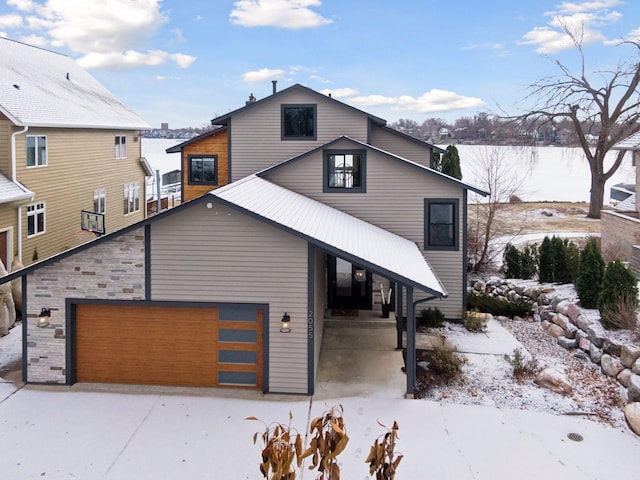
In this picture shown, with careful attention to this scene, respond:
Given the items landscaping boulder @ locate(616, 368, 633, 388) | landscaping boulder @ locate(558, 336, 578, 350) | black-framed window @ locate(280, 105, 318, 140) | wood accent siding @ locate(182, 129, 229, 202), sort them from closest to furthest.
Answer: landscaping boulder @ locate(616, 368, 633, 388)
landscaping boulder @ locate(558, 336, 578, 350)
black-framed window @ locate(280, 105, 318, 140)
wood accent siding @ locate(182, 129, 229, 202)

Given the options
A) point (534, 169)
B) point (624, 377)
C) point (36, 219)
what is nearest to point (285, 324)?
point (624, 377)

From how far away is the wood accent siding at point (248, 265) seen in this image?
33.0ft

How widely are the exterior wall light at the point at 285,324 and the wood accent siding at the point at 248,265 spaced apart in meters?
0.07

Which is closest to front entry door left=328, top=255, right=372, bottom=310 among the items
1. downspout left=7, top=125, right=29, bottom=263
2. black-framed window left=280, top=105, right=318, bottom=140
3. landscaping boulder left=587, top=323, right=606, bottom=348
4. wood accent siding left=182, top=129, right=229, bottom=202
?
black-framed window left=280, top=105, right=318, bottom=140

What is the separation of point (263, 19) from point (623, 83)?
902 inches

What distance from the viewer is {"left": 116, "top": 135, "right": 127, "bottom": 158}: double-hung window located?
82.8 ft

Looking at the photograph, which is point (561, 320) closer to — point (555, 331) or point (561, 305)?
point (555, 331)

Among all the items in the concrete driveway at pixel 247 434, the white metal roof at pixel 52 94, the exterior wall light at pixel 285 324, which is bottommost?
the concrete driveway at pixel 247 434

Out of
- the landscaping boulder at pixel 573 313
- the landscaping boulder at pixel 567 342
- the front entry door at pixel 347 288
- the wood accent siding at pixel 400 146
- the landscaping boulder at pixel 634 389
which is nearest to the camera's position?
the landscaping boulder at pixel 634 389

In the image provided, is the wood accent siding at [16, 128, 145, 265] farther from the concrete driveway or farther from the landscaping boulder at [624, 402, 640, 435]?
the landscaping boulder at [624, 402, 640, 435]

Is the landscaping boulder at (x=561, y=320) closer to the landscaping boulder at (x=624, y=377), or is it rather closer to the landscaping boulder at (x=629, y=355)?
the landscaping boulder at (x=629, y=355)

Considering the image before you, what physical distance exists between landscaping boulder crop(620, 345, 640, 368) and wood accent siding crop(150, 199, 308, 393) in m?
6.11

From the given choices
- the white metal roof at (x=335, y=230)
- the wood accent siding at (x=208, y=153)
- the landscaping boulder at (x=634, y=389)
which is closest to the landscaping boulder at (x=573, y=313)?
the landscaping boulder at (x=634, y=389)

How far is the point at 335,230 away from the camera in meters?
11.4
